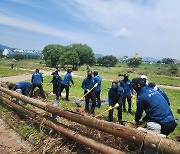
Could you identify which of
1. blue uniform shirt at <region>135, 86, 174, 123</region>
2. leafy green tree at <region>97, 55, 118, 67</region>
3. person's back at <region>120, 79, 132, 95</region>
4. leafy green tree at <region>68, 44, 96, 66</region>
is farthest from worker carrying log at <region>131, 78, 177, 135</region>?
leafy green tree at <region>97, 55, 118, 67</region>

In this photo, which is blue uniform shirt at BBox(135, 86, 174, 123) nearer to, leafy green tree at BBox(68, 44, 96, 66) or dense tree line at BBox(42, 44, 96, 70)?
dense tree line at BBox(42, 44, 96, 70)

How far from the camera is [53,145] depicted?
5707 millimetres

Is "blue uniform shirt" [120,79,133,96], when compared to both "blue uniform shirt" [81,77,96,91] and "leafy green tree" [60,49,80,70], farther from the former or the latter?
"leafy green tree" [60,49,80,70]

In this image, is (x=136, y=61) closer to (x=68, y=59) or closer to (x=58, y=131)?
(x=68, y=59)

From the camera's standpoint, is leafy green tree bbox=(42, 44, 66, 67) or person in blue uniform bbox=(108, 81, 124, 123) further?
leafy green tree bbox=(42, 44, 66, 67)

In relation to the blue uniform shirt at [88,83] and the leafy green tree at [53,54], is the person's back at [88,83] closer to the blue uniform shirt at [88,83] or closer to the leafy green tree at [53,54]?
the blue uniform shirt at [88,83]

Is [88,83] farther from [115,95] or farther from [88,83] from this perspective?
[115,95]

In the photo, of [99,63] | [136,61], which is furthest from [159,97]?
[99,63]

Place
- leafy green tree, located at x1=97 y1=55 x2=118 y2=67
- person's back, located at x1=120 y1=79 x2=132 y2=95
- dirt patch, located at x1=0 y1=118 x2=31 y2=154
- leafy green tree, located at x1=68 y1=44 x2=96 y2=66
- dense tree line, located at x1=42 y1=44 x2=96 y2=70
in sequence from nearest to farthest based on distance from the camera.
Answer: dirt patch, located at x1=0 y1=118 x2=31 y2=154 → person's back, located at x1=120 y1=79 x2=132 y2=95 → dense tree line, located at x1=42 y1=44 x2=96 y2=70 → leafy green tree, located at x1=68 y1=44 x2=96 y2=66 → leafy green tree, located at x1=97 y1=55 x2=118 y2=67

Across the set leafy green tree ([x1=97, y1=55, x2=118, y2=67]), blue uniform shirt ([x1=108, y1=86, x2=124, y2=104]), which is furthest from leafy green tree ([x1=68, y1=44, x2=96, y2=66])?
blue uniform shirt ([x1=108, y1=86, x2=124, y2=104])

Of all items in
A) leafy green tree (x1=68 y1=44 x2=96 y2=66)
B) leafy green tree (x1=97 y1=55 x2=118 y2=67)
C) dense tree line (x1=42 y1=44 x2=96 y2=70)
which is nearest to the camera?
dense tree line (x1=42 y1=44 x2=96 y2=70)

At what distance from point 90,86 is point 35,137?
214 inches

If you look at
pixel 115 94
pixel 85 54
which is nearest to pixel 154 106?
pixel 115 94

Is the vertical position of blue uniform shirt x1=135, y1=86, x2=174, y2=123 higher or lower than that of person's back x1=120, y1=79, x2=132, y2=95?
higher
